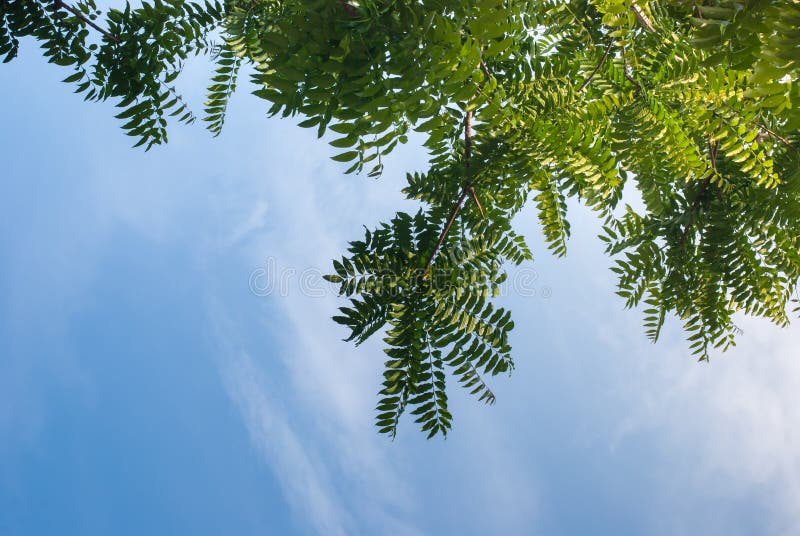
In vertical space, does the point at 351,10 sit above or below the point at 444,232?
below

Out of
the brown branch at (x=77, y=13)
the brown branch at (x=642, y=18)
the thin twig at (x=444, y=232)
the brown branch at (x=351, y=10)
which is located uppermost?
the brown branch at (x=77, y=13)

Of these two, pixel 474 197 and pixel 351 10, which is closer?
pixel 351 10

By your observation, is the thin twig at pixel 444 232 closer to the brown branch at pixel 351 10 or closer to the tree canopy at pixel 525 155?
the tree canopy at pixel 525 155

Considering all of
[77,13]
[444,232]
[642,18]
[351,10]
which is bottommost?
[351,10]

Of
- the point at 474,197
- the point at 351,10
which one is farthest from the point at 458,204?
the point at 351,10

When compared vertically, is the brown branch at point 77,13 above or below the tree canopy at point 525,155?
above

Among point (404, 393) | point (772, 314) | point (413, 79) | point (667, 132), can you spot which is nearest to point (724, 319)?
point (772, 314)

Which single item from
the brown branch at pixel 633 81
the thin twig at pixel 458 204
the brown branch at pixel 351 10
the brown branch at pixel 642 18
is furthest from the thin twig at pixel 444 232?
the brown branch at pixel 351 10

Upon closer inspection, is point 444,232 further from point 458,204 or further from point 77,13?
point 77,13

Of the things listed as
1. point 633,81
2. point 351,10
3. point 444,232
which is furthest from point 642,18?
point 351,10

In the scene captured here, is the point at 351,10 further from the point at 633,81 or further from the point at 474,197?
the point at 633,81

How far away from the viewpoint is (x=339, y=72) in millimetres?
893

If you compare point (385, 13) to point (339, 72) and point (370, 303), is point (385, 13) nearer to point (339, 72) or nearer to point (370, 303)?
point (339, 72)

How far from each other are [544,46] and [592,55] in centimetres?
59
